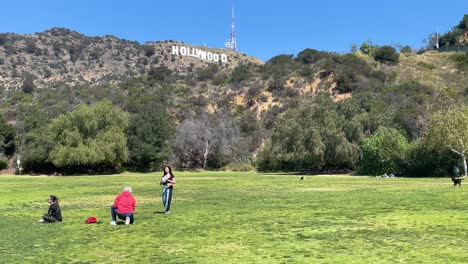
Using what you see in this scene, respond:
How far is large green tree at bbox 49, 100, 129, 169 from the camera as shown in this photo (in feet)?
230

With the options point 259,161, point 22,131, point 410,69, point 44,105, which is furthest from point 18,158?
point 410,69

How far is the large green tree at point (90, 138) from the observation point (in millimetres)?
70188

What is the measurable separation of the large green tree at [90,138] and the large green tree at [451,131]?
1663 inches

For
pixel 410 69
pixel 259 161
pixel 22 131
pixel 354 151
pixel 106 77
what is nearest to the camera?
pixel 354 151

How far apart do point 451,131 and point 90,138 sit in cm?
4792

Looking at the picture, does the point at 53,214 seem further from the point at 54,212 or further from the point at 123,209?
the point at 123,209

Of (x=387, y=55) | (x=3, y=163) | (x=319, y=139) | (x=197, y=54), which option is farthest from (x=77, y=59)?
(x=319, y=139)

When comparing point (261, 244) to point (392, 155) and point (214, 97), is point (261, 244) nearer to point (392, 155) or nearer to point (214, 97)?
point (392, 155)

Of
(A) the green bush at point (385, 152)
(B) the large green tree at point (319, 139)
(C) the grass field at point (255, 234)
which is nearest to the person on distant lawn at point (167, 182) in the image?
(C) the grass field at point (255, 234)

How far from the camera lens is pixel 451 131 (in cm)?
4572

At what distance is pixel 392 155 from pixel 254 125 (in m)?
44.6

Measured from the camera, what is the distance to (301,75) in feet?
369

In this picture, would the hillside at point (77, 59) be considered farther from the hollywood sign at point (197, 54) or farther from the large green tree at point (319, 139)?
the large green tree at point (319, 139)

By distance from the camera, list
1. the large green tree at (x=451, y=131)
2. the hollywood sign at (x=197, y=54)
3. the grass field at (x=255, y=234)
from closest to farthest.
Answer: the grass field at (x=255, y=234), the large green tree at (x=451, y=131), the hollywood sign at (x=197, y=54)
